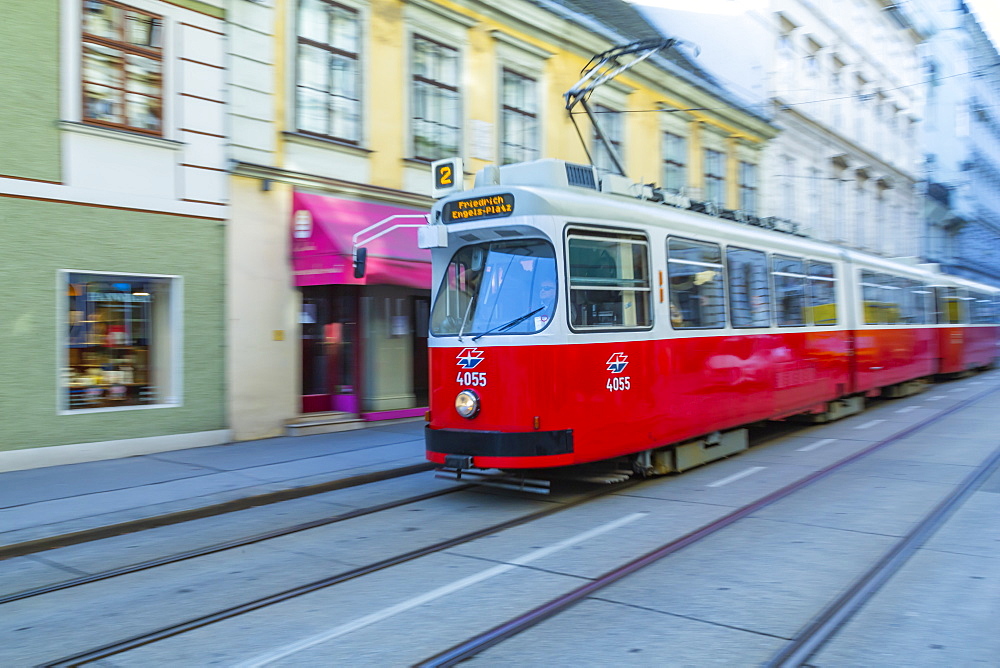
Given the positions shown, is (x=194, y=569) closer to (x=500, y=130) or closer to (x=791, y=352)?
(x=791, y=352)

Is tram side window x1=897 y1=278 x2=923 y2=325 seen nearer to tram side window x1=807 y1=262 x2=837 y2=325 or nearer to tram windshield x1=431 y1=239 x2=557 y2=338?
tram side window x1=807 y1=262 x2=837 y2=325

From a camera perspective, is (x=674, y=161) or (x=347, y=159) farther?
(x=674, y=161)

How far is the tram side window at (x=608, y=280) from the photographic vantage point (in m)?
7.31

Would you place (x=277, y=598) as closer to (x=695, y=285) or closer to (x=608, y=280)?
(x=608, y=280)

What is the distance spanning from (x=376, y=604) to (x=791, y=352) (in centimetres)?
785

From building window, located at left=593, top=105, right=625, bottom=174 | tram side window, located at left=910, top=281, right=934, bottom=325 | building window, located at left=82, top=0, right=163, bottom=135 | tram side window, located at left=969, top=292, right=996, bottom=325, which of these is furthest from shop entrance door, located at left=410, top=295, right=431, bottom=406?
tram side window, located at left=969, top=292, right=996, bottom=325

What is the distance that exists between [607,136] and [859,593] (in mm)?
16407

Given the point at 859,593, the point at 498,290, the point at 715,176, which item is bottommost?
the point at 859,593

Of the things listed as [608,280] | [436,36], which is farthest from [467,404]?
[436,36]

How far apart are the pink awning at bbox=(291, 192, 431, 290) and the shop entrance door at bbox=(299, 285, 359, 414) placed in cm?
81

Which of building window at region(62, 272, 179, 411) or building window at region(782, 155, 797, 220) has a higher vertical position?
building window at region(782, 155, 797, 220)

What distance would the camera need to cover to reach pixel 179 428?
10781 mm

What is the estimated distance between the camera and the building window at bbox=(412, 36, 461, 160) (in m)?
14.4

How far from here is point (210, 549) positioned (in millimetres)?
6172
